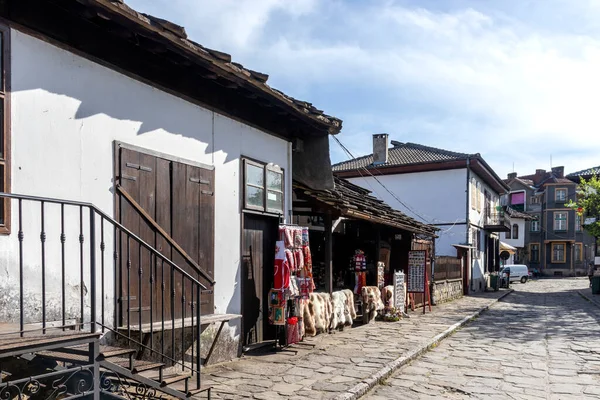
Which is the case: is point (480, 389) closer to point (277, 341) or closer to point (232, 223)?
point (277, 341)

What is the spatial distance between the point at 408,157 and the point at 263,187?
2070 centimetres

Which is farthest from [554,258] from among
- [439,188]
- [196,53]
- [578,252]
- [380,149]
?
[196,53]

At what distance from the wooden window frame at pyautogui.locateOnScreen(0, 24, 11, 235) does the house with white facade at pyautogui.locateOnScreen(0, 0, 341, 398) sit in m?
0.01

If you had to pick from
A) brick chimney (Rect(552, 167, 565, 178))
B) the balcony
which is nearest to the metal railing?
the balcony

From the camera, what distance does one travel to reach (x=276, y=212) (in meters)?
9.27

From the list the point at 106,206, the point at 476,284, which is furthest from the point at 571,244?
the point at 106,206

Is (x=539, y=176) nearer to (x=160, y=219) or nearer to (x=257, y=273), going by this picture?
(x=257, y=273)

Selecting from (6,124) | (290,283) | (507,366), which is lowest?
(507,366)

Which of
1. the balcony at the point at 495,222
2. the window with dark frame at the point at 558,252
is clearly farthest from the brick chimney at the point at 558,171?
the balcony at the point at 495,222

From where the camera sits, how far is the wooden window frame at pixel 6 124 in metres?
4.62

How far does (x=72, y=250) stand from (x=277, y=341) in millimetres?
4552

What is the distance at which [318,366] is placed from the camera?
7777 mm

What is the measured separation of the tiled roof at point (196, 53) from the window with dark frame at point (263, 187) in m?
1.05

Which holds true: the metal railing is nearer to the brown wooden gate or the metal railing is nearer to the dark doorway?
the brown wooden gate
